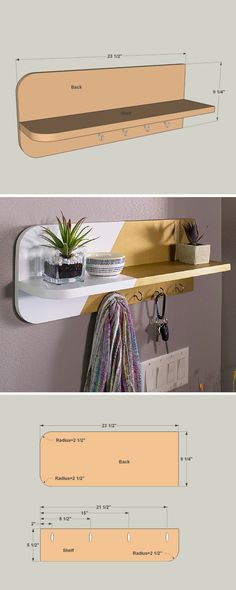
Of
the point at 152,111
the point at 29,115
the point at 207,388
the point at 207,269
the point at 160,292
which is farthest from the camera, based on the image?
the point at 207,388

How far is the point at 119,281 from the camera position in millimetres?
1433

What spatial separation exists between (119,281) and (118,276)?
65mm

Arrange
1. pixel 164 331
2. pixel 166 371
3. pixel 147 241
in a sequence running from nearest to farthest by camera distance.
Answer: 1. pixel 147 241
2. pixel 164 331
3. pixel 166 371

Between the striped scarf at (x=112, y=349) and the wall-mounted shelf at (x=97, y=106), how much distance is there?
43 cm

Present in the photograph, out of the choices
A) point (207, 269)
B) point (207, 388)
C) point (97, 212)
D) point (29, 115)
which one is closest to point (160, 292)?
point (207, 269)

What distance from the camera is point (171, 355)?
198cm

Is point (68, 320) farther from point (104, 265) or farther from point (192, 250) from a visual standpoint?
point (192, 250)

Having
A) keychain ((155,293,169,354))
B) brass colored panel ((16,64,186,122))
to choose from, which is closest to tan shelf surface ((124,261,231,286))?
keychain ((155,293,169,354))

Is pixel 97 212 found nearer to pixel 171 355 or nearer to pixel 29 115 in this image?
pixel 29 115

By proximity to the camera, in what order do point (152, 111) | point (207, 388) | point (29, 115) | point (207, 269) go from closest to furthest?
point (29, 115) < point (152, 111) < point (207, 269) < point (207, 388)
